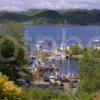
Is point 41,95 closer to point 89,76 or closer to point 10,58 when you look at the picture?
point 10,58

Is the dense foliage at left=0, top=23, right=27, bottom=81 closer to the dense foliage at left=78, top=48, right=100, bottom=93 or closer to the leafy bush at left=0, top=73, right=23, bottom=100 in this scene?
the dense foliage at left=78, top=48, right=100, bottom=93

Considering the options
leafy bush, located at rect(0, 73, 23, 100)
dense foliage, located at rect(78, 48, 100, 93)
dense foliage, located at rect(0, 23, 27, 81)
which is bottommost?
dense foliage, located at rect(78, 48, 100, 93)

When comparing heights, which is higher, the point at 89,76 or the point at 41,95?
the point at 41,95

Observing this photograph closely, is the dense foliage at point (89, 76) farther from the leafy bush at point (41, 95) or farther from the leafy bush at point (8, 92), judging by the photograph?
the leafy bush at point (8, 92)

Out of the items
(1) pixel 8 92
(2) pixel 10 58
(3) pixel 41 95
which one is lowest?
(3) pixel 41 95

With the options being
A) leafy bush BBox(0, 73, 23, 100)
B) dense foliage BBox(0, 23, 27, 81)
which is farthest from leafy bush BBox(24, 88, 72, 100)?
leafy bush BBox(0, 73, 23, 100)

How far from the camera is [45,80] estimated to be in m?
40.6

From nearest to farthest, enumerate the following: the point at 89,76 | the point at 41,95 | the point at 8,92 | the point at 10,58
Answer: the point at 8,92, the point at 41,95, the point at 10,58, the point at 89,76

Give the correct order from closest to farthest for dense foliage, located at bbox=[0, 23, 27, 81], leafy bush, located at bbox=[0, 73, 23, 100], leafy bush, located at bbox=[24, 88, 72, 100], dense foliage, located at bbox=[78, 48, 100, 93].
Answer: leafy bush, located at bbox=[0, 73, 23, 100]
leafy bush, located at bbox=[24, 88, 72, 100]
dense foliage, located at bbox=[0, 23, 27, 81]
dense foliage, located at bbox=[78, 48, 100, 93]

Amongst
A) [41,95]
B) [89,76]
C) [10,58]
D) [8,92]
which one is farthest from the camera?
[89,76]

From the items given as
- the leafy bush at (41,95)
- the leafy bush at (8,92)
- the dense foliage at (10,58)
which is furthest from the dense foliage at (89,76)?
the leafy bush at (8,92)

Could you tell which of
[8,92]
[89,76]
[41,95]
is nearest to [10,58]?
[89,76]

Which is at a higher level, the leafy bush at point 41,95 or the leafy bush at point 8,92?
the leafy bush at point 8,92

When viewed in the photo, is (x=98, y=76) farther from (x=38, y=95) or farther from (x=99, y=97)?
(x=38, y=95)
